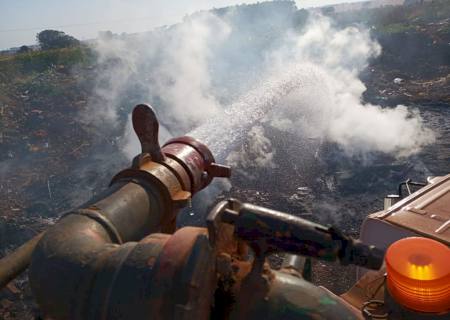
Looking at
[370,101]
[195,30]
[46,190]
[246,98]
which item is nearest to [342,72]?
[370,101]

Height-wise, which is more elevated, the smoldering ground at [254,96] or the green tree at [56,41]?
the green tree at [56,41]

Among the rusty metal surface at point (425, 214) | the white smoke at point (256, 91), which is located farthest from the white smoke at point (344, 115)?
the rusty metal surface at point (425, 214)

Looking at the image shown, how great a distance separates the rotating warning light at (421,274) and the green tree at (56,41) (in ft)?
79.0

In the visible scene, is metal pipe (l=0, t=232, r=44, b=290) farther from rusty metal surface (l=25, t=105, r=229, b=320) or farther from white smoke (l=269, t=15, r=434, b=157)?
white smoke (l=269, t=15, r=434, b=157)

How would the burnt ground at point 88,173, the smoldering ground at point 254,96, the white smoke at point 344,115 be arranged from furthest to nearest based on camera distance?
the white smoke at point 344,115 → the smoldering ground at point 254,96 → the burnt ground at point 88,173

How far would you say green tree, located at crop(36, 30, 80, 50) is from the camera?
22.8 m

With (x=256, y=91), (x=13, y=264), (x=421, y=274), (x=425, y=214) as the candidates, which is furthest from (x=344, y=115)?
(x=13, y=264)

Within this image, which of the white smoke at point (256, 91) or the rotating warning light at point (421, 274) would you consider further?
the white smoke at point (256, 91)

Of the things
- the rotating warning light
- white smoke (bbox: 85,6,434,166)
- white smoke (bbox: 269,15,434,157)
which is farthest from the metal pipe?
white smoke (bbox: 269,15,434,157)

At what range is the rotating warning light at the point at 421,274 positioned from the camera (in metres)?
Answer: 1.21

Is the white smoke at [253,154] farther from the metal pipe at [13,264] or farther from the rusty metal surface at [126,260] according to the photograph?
the metal pipe at [13,264]

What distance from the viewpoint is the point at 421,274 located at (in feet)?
4.05

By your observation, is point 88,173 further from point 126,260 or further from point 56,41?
point 56,41

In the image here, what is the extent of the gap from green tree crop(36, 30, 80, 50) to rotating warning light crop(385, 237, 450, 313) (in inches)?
948
